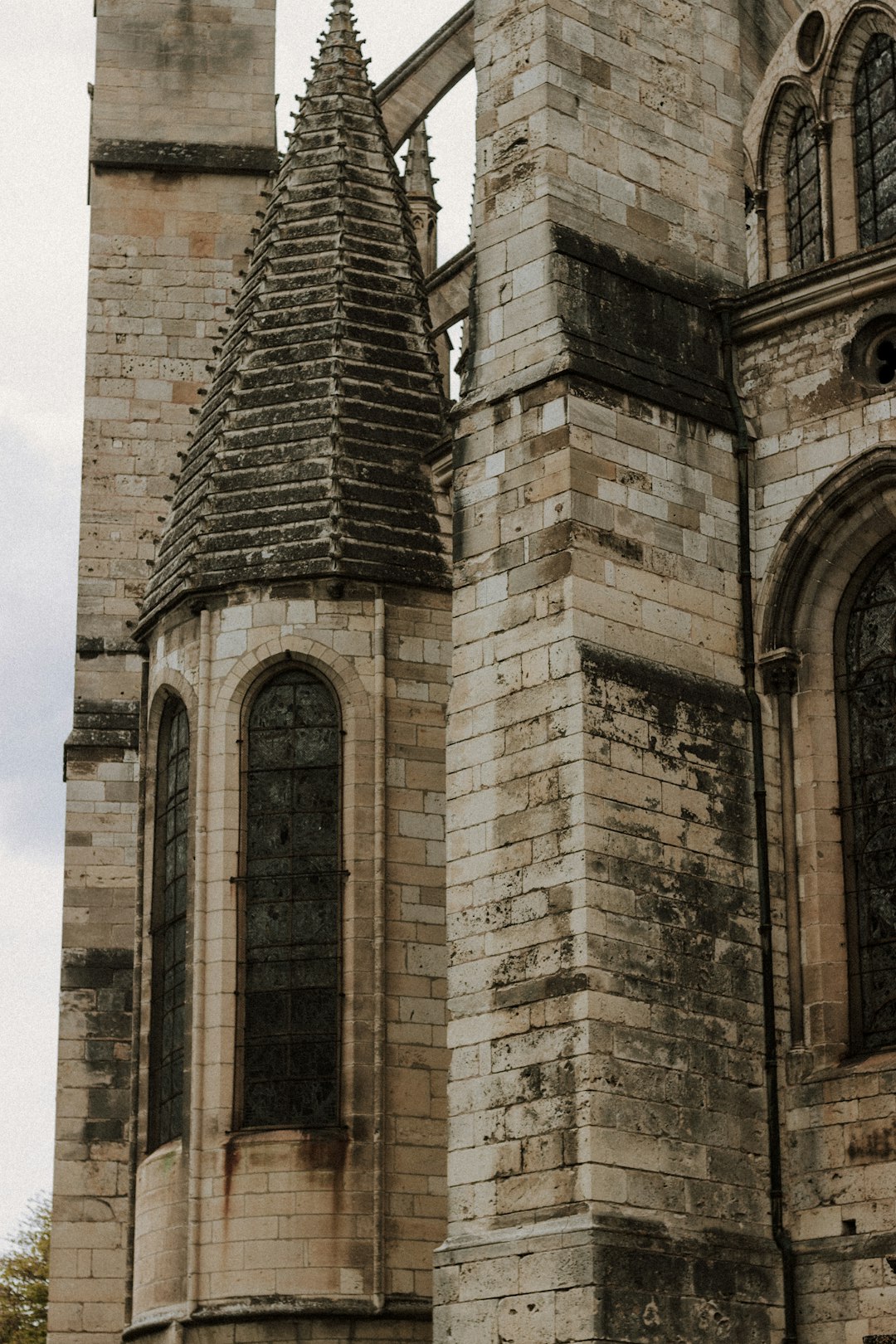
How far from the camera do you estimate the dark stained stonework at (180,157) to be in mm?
21094

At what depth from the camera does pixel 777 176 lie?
17594 mm

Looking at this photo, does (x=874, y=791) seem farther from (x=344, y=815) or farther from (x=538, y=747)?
(x=344, y=815)

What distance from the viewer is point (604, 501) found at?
13.3 meters

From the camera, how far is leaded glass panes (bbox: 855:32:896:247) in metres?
16.2

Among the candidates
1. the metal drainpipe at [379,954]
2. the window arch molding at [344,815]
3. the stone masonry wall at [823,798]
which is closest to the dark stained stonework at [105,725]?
the window arch molding at [344,815]

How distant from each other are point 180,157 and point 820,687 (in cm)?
986

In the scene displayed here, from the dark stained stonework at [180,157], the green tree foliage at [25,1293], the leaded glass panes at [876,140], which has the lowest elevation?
the green tree foliage at [25,1293]

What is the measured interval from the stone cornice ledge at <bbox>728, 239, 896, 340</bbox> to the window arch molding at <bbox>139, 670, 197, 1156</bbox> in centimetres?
459

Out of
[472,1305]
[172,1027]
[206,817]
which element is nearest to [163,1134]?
[172,1027]

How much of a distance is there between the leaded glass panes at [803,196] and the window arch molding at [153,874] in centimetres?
547

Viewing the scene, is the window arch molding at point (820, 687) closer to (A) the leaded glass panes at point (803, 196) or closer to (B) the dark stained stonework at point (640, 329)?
(B) the dark stained stonework at point (640, 329)

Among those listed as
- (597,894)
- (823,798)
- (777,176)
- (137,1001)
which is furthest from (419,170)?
(597,894)

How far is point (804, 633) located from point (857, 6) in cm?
526

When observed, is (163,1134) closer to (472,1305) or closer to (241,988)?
(241,988)
